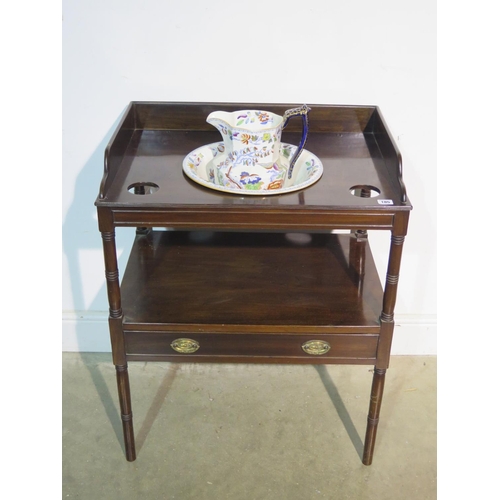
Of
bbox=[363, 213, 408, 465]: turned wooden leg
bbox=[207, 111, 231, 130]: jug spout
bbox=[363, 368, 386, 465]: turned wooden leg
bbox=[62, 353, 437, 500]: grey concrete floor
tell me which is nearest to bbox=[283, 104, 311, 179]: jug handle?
bbox=[207, 111, 231, 130]: jug spout

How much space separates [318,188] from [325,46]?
0.44 meters

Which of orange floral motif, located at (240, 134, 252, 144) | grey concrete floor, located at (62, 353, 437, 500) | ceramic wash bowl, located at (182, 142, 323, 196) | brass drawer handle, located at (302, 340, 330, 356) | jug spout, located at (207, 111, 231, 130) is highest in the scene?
jug spout, located at (207, 111, 231, 130)

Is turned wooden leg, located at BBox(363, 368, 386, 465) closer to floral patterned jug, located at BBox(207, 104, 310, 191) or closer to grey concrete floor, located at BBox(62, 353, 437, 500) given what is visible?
grey concrete floor, located at BBox(62, 353, 437, 500)

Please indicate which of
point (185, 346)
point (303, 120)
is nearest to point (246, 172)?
point (303, 120)

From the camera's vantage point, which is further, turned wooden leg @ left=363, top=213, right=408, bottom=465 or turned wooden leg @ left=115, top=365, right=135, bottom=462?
turned wooden leg @ left=115, top=365, right=135, bottom=462

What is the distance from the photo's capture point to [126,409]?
1.48 metres

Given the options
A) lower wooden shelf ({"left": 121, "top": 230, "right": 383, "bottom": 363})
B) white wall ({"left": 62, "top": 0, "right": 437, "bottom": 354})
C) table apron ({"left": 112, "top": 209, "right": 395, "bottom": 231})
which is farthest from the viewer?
white wall ({"left": 62, "top": 0, "right": 437, "bottom": 354})

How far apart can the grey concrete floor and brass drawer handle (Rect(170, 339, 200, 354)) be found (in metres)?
0.37

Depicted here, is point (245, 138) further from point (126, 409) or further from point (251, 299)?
point (126, 409)

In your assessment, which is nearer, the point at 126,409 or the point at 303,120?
the point at 303,120

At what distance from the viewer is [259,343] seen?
136 cm

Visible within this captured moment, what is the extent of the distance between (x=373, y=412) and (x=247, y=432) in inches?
14.5

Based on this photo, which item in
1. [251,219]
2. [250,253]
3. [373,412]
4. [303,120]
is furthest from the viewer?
[250,253]

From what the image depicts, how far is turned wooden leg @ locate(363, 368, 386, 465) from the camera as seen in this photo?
1.42 m
